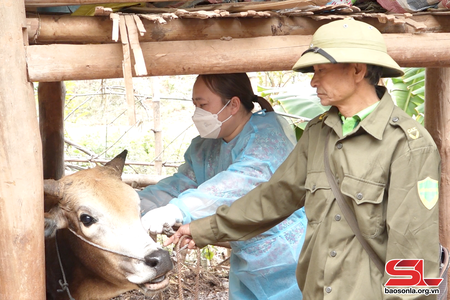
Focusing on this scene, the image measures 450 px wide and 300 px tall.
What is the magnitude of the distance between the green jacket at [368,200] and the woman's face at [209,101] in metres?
0.89

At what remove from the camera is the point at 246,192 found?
316cm

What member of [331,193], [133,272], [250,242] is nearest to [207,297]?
[250,242]

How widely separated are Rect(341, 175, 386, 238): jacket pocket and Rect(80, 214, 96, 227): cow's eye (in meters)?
1.49

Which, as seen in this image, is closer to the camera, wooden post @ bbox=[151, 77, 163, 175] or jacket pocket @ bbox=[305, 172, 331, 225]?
jacket pocket @ bbox=[305, 172, 331, 225]

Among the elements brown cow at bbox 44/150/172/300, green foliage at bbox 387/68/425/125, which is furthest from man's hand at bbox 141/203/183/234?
green foliage at bbox 387/68/425/125

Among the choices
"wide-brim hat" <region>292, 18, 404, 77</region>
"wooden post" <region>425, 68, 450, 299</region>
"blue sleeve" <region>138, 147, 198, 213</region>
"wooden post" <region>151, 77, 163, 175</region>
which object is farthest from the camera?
"wooden post" <region>151, 77, 163, 175</region>

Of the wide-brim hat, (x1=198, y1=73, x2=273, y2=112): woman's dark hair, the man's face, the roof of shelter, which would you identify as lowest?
(x1=198, y1=73, x2=273, y2=112): woman's dark hair

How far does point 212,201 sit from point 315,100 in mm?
3401

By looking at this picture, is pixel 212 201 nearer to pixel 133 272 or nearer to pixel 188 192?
pixel 188 192

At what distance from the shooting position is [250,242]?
11.1 feet

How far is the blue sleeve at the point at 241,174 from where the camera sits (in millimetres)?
2996

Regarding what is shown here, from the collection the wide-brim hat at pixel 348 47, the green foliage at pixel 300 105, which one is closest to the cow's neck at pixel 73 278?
the wide-brim hat at pixel 348 47

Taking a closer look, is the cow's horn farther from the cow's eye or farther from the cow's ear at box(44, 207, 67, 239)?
the cow's eye

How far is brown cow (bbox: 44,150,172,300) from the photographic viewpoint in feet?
9.63
